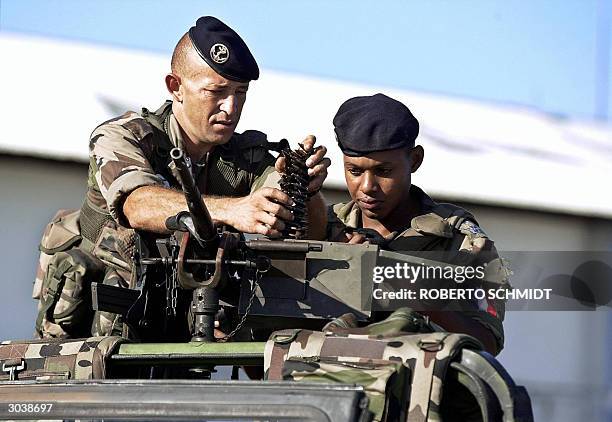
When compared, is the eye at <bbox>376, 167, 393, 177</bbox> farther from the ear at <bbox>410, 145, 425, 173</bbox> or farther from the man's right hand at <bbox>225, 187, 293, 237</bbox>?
the man's right hand at <bbox>225, 187, 293, 237</bbox>

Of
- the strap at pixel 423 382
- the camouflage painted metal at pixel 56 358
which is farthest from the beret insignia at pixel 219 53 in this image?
the strap at pixel 423 382

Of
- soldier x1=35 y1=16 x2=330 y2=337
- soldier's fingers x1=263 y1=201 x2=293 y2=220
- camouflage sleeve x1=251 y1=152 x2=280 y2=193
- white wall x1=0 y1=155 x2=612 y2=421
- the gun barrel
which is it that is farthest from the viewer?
white wall x1=0 y1=155 x2=612 y2=421

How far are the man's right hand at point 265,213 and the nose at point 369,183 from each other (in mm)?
760

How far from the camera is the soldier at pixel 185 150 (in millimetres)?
4578

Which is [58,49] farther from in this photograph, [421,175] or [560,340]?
[560,340]

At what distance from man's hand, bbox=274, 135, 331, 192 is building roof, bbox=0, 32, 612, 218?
626 centimetres

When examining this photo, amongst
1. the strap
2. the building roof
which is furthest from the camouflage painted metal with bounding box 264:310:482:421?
the building roof

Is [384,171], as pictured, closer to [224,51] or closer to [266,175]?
[266,175]

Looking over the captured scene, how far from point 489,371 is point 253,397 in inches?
21.8

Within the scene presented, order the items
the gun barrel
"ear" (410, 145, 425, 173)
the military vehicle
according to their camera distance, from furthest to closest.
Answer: "ear" (410, 145, 425, 173) → the gun barrel → the military vehicle

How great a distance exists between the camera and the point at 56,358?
13.3ft

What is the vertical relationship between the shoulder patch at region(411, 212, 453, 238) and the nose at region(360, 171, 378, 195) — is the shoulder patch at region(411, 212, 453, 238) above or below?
below

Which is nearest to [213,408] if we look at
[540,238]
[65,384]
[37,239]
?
[65,384]

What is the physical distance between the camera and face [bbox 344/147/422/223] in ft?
16.3
